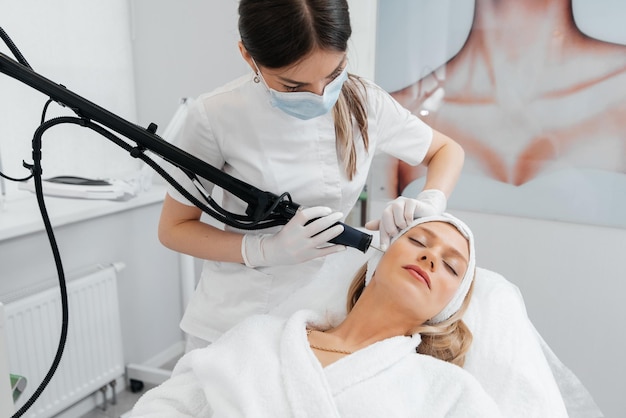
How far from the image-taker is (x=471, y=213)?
65.2 inches

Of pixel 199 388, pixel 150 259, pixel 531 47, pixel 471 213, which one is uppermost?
pixel 531 47

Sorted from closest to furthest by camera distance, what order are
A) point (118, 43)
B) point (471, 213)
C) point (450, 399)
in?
point (450, 399), point (471, 213), point (118, 43)

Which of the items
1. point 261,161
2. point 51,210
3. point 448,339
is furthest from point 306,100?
point 51,210

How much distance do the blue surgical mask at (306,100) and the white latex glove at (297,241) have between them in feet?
0.63

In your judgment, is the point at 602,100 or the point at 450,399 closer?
the point at 450,399

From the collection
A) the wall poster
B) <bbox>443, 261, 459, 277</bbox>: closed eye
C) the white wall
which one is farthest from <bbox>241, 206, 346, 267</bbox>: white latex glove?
the white wall

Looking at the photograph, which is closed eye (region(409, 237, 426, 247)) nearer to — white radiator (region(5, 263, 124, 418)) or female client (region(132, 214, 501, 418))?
female client (region(132, 214, 501, 418))

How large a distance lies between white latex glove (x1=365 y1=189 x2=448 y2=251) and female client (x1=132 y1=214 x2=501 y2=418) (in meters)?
0.02

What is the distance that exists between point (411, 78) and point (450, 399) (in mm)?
1138

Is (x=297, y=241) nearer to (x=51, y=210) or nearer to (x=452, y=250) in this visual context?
(x=452, y=250)

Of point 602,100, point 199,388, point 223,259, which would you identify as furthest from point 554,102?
point 199,388

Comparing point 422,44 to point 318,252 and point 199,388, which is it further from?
point 199,388

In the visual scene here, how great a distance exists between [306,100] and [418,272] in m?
0.43

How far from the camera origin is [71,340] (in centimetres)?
173
